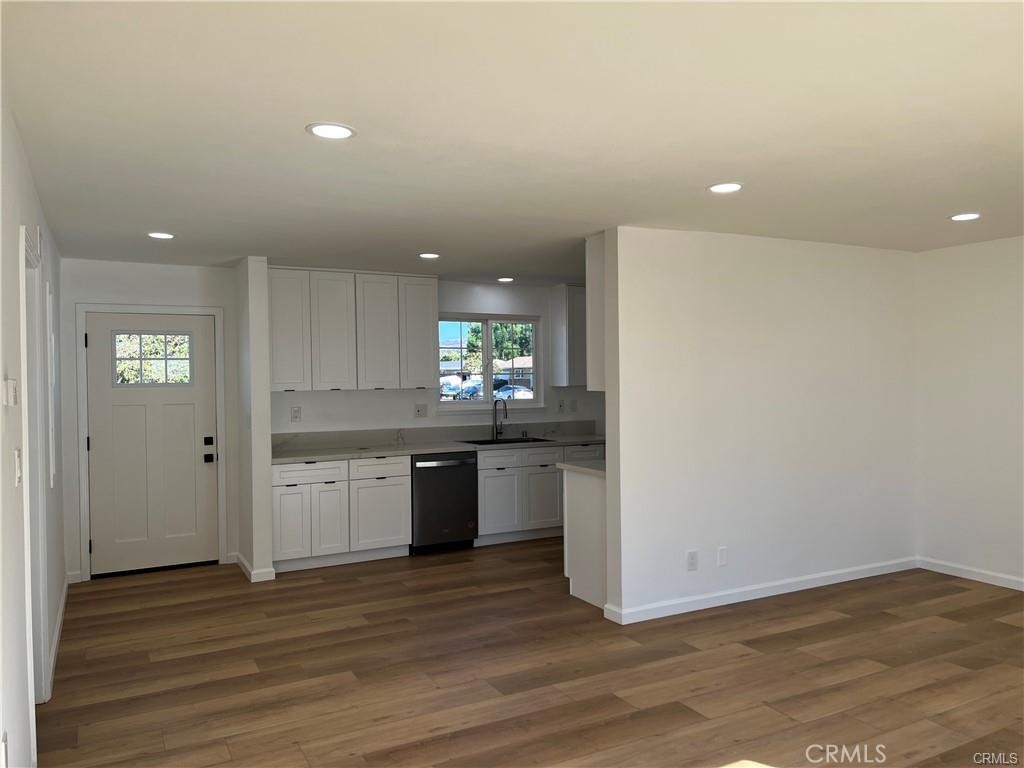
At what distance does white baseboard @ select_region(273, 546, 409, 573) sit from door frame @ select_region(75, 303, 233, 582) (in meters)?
0.60

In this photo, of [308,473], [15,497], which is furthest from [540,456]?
[15,497]

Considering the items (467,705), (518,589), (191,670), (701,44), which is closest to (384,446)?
(518,589)

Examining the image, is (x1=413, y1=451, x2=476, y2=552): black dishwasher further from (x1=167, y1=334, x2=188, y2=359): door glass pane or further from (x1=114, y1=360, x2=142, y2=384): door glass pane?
(x1=114, y1=360, x2=142, y2=384): door glass pane

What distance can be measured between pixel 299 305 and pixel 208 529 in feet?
6.17

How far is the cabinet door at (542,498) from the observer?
669 cm

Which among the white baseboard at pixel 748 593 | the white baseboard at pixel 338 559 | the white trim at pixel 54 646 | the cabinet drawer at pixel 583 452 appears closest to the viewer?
the white trim at pixel 54 646

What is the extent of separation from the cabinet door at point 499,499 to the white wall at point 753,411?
6.81 ft

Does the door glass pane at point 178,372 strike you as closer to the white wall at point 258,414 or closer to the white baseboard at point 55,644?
the white wall at point 258,414

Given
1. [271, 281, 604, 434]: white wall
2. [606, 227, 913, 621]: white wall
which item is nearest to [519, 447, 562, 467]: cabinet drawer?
[271, 281, 604, 434]: white wall

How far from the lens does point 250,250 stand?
5137mm

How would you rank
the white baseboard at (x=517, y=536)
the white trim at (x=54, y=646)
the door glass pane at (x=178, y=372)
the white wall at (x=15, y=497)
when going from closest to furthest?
the white wall at (x=15, y=497)
the white trim at (x=54, y=646)
the door glass pane at (x=178, y=372)
the white baseboard at (x=517, y=536)

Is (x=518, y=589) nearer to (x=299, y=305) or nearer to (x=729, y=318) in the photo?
(x=729, y=318)

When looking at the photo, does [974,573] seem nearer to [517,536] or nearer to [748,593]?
[748,593]

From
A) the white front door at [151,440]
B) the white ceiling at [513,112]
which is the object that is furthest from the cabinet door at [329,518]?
the white ceiling at [513,112]
